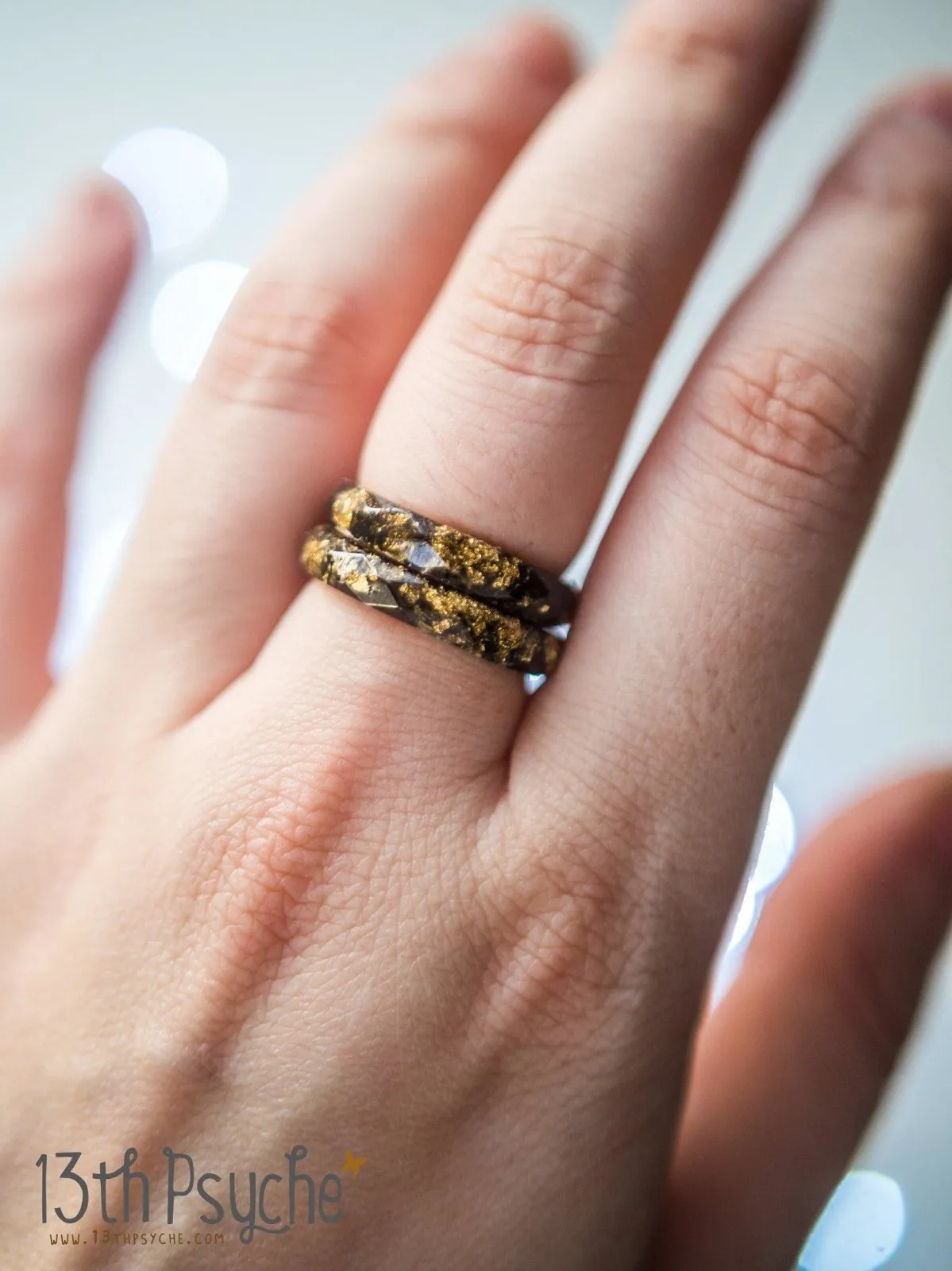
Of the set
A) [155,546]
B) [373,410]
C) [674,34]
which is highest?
[674,34]

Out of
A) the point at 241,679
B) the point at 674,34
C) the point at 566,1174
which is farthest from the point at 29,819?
the point at 674,34

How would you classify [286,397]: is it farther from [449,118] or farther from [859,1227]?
[859,1227]

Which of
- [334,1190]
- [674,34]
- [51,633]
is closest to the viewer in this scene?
[334,1190]

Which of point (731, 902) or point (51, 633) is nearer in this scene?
point (731, 902)

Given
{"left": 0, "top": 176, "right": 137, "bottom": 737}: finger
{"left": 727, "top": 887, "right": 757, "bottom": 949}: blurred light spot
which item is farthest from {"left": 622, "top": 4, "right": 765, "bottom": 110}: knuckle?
{"left": 727, "top": 887, "right": 757, "bottom": 949}: blurred light spot

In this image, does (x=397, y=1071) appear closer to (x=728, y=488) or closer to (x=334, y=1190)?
(x=334, y=1190)

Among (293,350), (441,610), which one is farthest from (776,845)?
(293,350)

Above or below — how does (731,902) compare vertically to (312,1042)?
above
